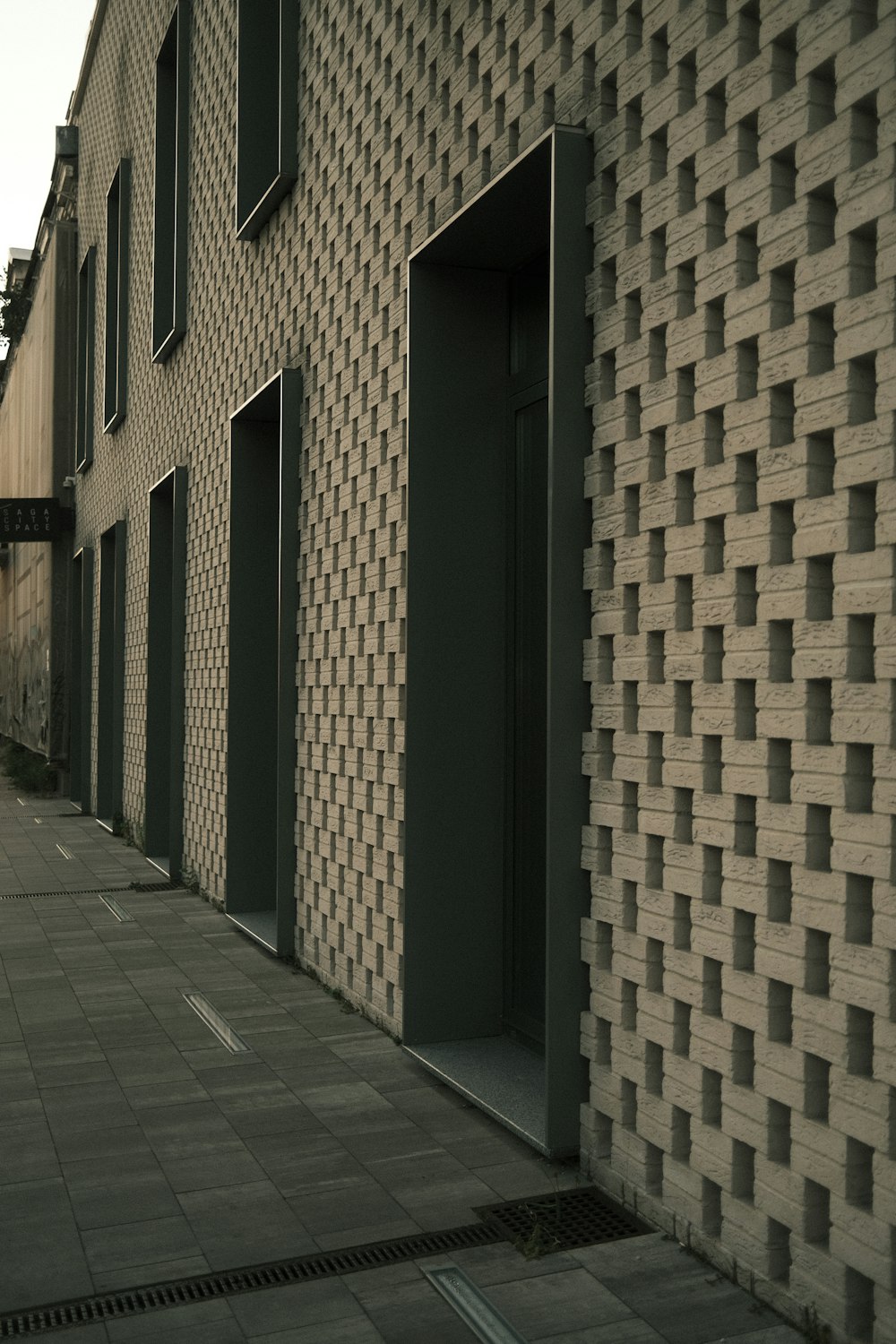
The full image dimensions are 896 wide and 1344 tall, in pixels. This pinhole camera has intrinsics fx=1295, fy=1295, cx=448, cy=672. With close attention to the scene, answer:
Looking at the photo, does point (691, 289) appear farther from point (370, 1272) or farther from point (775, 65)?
point (370, 1272)

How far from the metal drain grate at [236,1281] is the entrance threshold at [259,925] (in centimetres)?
346

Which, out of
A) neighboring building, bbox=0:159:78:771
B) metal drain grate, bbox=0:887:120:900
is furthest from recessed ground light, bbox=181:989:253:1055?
neighboring building, bbox=0:159:78:771

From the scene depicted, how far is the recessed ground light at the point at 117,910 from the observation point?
7.80m

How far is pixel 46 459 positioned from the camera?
18031 millimetres

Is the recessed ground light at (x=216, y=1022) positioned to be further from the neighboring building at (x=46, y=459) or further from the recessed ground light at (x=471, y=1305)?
the neighboring building at (x=46, y=459)

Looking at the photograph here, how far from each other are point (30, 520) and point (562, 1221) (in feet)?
48.7

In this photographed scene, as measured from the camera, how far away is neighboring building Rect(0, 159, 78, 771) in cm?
1692

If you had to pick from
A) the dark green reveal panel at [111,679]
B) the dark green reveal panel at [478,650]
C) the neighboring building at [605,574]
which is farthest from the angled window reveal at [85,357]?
the dark green reveal panel at [478,650]

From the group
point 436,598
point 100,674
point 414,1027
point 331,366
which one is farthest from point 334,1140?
point 100,674

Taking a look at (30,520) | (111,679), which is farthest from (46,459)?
(111,679)

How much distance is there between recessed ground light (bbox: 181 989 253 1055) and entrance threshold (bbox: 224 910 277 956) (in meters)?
0.80

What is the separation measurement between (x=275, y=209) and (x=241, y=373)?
3.50 ft

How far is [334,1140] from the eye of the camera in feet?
13.1

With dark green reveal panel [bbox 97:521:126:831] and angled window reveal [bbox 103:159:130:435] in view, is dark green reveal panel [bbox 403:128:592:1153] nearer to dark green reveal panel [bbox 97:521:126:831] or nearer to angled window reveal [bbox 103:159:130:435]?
Result: dark green reveal panel [bbox 97:521:126:831]
